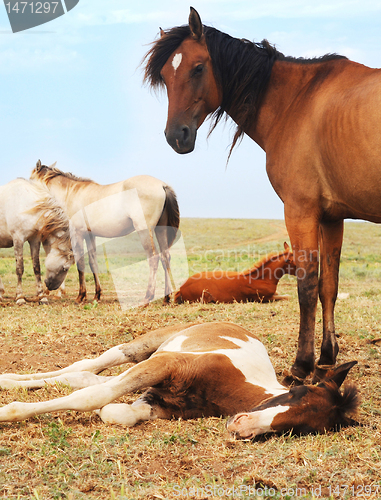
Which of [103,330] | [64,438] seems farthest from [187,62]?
[103,330]

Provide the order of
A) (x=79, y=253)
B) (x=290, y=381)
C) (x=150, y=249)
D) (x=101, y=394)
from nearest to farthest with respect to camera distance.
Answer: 1. (x=101, y=394)
2. (x=290, y=381)
3. (x=150, y=249)
4. (x=79, y=253)

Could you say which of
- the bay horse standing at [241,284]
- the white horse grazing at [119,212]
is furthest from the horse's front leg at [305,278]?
the white horse grazing at [119,212]

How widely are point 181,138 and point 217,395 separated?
88.8 inches

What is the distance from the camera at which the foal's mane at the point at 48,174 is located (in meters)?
11.4

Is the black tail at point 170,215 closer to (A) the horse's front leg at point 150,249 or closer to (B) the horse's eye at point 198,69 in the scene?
(A) the horse's front leg at point 150,249

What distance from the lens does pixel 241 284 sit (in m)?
8.86

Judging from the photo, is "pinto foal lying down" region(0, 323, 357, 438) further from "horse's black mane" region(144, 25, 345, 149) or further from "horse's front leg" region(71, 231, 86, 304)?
"horse's front leg" region(71, 231, 86, 304)

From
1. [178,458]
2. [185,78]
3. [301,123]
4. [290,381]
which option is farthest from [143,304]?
[178,458]

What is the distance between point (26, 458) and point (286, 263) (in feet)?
23.5

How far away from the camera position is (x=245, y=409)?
9.60ft

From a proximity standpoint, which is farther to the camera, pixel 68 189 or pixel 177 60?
pixel 68 189

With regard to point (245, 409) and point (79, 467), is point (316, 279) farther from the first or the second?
point (79, 467)

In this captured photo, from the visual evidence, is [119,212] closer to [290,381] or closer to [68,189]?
[68,189]

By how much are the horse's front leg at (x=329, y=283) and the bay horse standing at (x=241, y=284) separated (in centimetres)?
439
